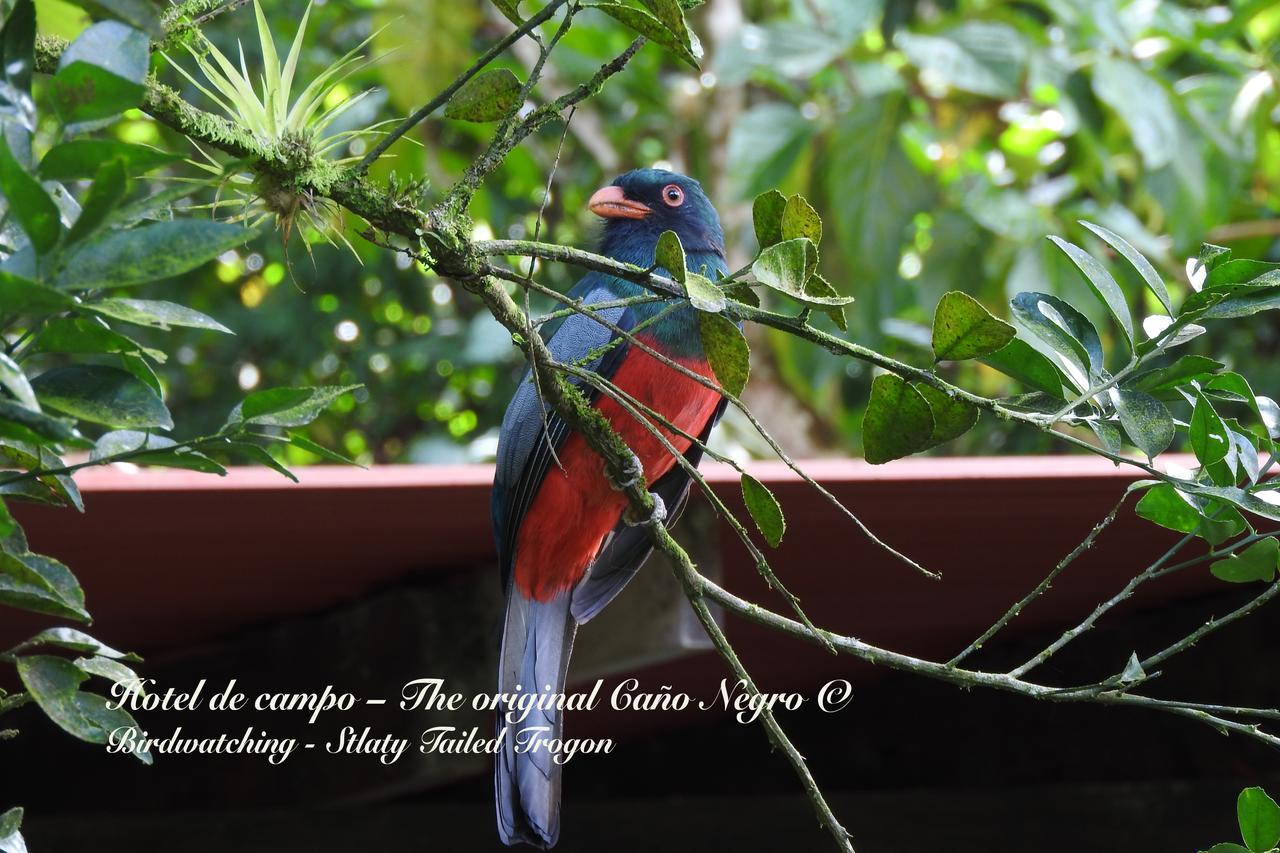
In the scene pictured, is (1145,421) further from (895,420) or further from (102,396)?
(102,396)

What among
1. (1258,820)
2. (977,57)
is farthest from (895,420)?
(977,57)

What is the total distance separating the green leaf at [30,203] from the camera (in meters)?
0.96

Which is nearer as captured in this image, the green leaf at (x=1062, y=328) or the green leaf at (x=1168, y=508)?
the green leaf at (x=1062, y=328)

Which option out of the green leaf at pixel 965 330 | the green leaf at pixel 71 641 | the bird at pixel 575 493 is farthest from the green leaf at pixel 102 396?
the bird at pixel 575 493

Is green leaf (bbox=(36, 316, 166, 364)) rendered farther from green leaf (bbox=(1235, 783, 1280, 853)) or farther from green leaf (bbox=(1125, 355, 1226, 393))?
green leaf (bbox=(1235, 783, 1280, 853))

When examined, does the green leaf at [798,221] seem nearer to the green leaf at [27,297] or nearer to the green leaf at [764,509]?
the green leaf at [764,509]

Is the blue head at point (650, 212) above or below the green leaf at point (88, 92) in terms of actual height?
below

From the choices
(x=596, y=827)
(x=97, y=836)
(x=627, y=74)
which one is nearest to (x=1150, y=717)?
(x=596, y=827)

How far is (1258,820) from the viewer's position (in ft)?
4.95

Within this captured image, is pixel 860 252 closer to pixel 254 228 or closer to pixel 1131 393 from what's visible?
pixel 1131 393

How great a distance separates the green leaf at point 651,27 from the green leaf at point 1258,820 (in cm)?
101

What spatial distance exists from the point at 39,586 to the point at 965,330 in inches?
35.9

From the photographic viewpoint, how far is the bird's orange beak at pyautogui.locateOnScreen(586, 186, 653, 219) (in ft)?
11.0

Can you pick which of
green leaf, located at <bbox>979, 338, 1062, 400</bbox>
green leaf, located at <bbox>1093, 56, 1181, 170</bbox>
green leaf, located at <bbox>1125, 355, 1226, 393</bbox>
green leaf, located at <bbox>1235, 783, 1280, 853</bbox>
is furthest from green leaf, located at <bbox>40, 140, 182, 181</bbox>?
green leaf, located at <bbox>1093, 56, 1181, 170</bbox>
